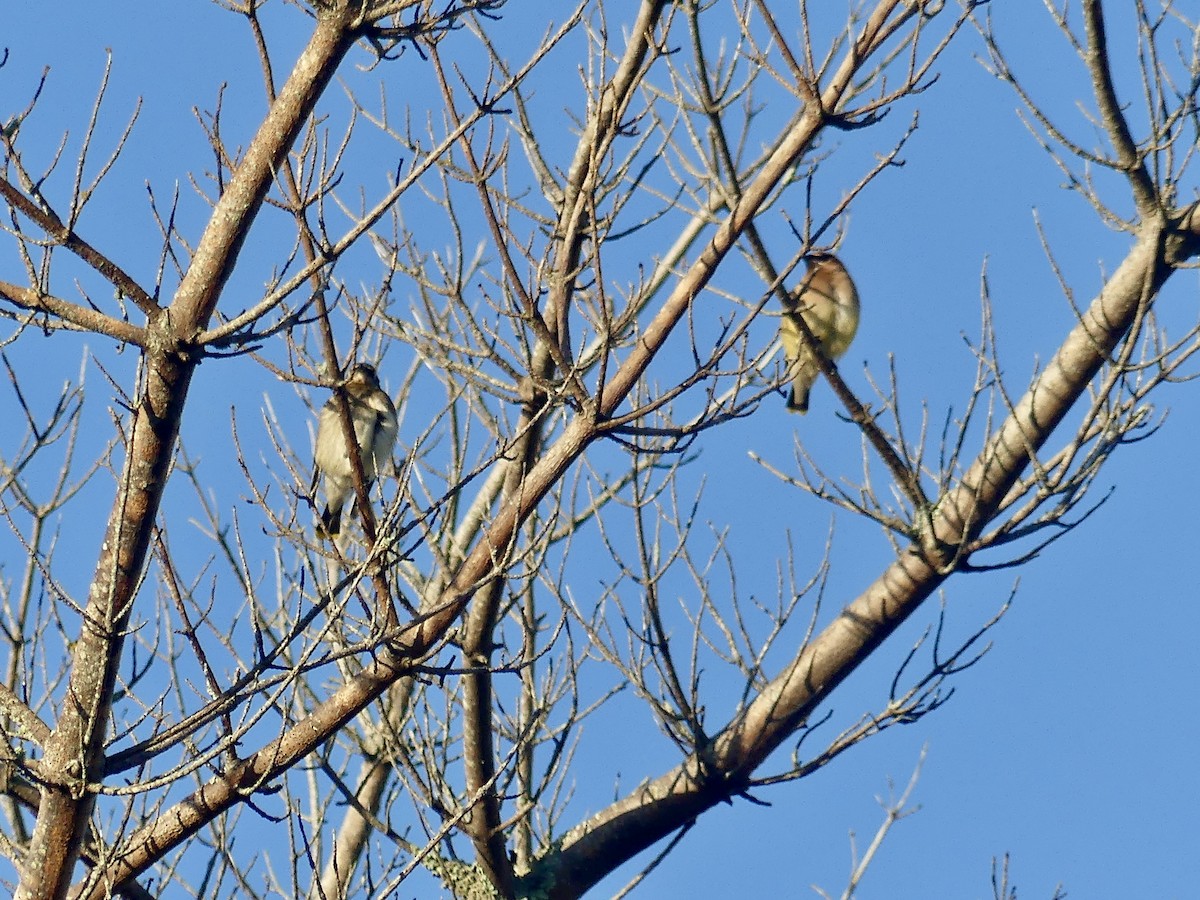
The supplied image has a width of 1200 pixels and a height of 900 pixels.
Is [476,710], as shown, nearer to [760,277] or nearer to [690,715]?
[690,715]

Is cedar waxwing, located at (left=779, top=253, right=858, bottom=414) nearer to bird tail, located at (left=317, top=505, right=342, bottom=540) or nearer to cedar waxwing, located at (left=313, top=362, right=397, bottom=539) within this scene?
cedar waxwing, located at (left=313, top=362, right=397, bottom=539)

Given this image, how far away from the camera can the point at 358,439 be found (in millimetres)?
6477

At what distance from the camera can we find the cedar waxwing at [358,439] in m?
6.50

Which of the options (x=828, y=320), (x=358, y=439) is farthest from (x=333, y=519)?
(x=828, y=320)

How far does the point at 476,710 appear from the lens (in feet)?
17.2

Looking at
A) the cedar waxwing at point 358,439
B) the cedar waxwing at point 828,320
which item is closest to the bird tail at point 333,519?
the cedar waxwing at point 358,439

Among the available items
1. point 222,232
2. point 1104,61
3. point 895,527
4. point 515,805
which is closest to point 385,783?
point 515,805

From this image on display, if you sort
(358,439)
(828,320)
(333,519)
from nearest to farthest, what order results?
(358,439) < (333,519) < (828,320)

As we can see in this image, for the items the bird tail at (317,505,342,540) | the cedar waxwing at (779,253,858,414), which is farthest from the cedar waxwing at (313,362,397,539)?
the cedar waxwing at (779,253,858,414)

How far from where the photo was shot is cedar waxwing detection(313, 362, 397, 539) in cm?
650

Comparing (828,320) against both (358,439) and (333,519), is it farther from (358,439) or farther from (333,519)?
(333,519)

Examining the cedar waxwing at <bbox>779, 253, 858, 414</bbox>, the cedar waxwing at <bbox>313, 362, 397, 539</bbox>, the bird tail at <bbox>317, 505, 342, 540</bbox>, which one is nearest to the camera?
the cedar waxwing at <bbox>313, 362, 397, 539</bbox>

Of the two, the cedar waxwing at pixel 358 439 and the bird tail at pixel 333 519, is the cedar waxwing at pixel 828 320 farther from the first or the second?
the bird tail at pixel 333 519

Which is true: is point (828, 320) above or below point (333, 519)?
below
